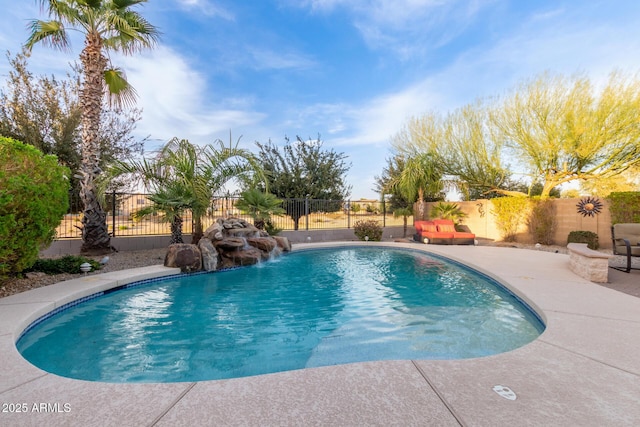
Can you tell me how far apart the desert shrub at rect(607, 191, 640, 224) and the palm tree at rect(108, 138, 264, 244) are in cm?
1281

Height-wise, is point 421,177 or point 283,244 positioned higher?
point 421,177

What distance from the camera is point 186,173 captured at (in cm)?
863

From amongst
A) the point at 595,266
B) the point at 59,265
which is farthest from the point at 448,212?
the point at 59,265

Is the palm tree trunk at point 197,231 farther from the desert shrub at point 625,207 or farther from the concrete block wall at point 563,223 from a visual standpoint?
the desert shrub at point 625,207

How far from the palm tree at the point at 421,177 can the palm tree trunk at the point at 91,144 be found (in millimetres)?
12979

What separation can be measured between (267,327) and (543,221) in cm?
1313

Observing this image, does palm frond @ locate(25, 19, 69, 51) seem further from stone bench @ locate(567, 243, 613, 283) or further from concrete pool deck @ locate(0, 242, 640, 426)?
stone bench @ locate(567, 243, 613, 283)

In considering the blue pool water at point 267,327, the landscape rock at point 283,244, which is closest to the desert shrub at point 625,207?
the blue pool water at point 267,327

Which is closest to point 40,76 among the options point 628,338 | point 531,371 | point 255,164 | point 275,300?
point 255,164

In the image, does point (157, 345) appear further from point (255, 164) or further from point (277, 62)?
point (277, 62)

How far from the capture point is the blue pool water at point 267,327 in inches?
129

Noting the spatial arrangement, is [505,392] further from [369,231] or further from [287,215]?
[287,215]

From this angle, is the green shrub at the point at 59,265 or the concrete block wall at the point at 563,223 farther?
the concrete block wall at the point at 563,223

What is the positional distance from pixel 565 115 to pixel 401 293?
1252 centimetres
